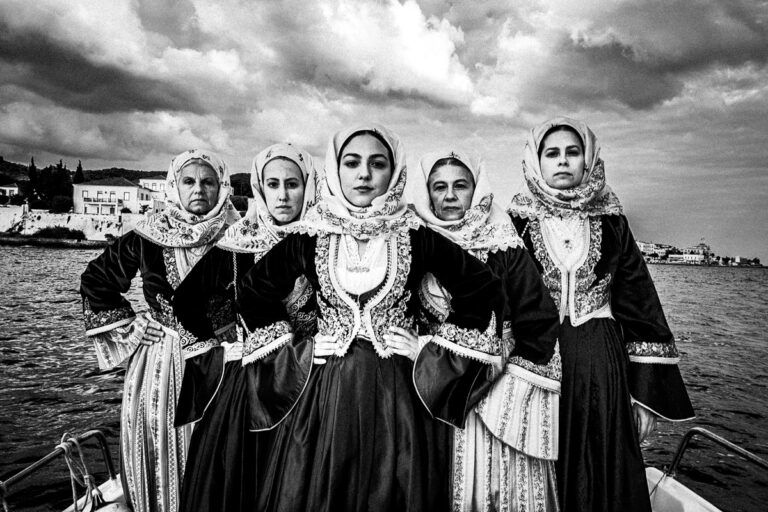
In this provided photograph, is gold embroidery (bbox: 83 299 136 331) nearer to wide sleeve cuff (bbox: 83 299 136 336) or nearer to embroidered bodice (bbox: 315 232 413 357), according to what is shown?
wide sleeve cuff (bbox: 83 299 136 336)

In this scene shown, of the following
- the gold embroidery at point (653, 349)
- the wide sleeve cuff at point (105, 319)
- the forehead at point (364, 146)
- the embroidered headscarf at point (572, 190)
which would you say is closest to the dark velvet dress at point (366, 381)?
the forehead at point (364, 146)

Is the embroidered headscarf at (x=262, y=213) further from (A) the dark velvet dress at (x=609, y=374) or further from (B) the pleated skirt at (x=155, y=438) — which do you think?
(A) the dark velvet dress at (x=609, y=374)

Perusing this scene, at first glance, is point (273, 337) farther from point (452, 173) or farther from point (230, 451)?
point (452, 173)

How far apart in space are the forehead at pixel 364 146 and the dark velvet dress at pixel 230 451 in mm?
687

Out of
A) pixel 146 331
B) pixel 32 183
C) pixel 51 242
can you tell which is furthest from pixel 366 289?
pixel 32 183

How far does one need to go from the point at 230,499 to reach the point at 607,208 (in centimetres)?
230

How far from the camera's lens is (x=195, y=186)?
9.38ft

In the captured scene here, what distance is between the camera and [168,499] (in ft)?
8.77

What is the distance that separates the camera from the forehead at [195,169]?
112 inches

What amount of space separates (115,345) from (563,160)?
8.98 ft

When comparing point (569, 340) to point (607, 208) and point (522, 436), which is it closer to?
point (522, 436)

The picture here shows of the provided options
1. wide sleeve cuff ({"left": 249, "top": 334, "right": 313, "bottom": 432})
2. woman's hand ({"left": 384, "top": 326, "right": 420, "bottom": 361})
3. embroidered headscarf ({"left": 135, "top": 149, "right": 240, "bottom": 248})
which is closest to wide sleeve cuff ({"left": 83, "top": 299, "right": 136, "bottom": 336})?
embroidered headscarf ({"left": 135, "top": 149, "right": 240, "bottom": 248})

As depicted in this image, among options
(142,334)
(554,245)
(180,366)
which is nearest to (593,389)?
(554,245)

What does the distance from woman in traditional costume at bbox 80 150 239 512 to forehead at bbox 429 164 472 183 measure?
3.93ft
